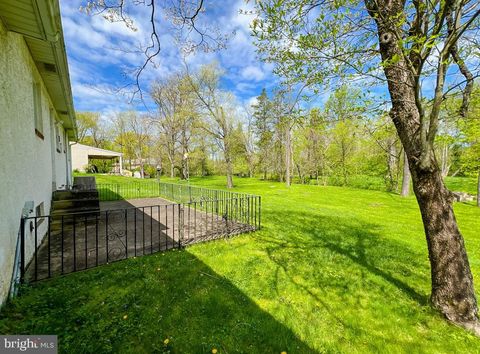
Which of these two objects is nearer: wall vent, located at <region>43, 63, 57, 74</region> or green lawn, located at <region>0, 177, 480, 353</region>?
green lawn, located at <region>0, 177, 480, 353</region>

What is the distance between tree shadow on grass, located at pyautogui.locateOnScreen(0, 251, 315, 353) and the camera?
220 centimetres

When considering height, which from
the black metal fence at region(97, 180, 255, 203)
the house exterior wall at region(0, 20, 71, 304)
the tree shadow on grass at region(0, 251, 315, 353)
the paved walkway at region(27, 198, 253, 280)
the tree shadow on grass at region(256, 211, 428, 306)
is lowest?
Answer: the tree shadow on grass at region(256, 211, 428, 306)

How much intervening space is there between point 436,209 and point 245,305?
9.23ft

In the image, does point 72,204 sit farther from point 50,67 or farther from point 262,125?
point 262,125

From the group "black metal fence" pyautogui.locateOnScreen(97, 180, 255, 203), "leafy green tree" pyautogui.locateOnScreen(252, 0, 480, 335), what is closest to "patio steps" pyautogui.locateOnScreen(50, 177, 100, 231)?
"black metal fence" pyautogui.locateOnScreen(97, 180, 255, 203)

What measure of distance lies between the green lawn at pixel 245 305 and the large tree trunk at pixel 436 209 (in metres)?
0.31

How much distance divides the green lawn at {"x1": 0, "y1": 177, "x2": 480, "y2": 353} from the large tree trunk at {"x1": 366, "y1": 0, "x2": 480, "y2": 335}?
0.31 m

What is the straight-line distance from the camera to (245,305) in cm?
288

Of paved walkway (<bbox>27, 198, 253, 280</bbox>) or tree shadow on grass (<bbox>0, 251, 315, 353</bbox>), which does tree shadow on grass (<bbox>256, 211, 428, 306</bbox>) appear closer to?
paved walkway (<bbox>27, 198, 253, 280</bbox>)

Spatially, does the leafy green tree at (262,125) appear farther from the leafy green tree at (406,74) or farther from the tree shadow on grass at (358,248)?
the leafy green tree at (406,74)

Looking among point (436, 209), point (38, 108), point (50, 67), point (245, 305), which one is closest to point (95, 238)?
point (38, 108)

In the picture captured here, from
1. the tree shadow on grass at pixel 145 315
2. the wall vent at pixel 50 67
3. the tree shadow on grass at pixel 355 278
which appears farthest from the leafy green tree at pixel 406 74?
the wall vent at pixel 50 67

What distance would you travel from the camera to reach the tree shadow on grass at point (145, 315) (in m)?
2.20

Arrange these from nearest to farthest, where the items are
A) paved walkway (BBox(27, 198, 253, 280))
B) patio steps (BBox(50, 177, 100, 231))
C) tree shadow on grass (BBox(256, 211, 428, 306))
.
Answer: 1. paved walkway (BBox(27, 198, 253, 280))
2. tree shadow on grass (BBox(256, 211, 428, 306))
3. patio steps (BBox(50, 177, 100, 231))
